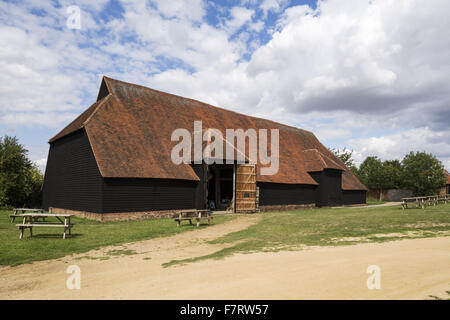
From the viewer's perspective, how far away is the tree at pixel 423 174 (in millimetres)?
44812

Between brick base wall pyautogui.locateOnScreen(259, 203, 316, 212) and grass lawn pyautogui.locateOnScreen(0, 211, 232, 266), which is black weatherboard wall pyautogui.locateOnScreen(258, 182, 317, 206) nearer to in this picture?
brick base wall pyautogui.locateOnScreen(259, 203, 316, 212)

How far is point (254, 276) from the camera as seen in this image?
599 centimetres

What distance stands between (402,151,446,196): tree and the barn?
72.8 feet

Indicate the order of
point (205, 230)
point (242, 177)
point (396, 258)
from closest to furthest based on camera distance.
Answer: point (396, 258)
point (205, 230)
point (242, 177)

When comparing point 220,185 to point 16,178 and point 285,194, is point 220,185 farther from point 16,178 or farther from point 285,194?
point 16,178

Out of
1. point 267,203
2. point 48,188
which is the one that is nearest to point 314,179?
point 267,203

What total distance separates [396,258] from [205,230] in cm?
838

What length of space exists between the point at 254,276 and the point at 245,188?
17.6m

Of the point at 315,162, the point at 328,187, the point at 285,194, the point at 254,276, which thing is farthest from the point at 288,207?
the point at 254,276

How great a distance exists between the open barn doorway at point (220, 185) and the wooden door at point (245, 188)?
13.9 ft

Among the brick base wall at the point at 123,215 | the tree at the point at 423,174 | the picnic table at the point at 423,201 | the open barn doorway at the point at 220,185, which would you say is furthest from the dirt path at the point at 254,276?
the tree at the point at 423,174

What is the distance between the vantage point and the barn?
60.4ft

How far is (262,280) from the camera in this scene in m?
5.72

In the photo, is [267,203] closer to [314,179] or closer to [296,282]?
[314,179]
